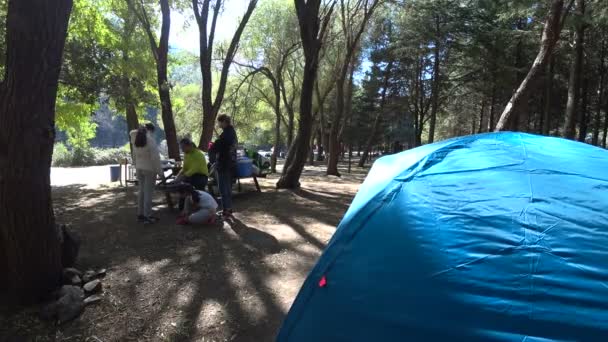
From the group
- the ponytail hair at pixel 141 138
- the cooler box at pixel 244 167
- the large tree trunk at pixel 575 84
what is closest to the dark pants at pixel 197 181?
the ponytail hair at pixel 141 138

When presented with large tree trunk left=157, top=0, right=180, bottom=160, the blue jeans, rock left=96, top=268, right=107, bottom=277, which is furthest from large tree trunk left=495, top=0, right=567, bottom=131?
large tree trunk left=157, top=0, right=180, bottom=160

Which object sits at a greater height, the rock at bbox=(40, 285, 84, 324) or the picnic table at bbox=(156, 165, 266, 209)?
the picnic table at bbox=(156, 165, 266, 209)

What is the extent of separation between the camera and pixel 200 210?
713 cm

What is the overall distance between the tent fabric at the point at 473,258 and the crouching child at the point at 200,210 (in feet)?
14.6

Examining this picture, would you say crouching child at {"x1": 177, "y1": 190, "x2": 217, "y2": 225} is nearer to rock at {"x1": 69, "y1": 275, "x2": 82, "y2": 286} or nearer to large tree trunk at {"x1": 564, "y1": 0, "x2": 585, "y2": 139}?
rock at {"x1": 69, "y1": 275, "x2": 82, "y2": 286}

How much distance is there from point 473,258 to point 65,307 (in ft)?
11.5

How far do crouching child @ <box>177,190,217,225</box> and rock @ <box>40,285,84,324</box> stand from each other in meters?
2.96

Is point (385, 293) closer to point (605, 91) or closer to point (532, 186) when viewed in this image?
point (532, 186)

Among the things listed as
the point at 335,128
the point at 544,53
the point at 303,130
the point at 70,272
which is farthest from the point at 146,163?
the point at 335,128

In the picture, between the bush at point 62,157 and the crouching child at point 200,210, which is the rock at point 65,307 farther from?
the bush at point 62,157

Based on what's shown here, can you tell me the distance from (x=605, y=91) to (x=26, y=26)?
28.5m

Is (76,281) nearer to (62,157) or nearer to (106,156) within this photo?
(62,157)

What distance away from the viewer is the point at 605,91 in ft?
80.1

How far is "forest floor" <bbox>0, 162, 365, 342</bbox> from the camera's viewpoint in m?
3.76
